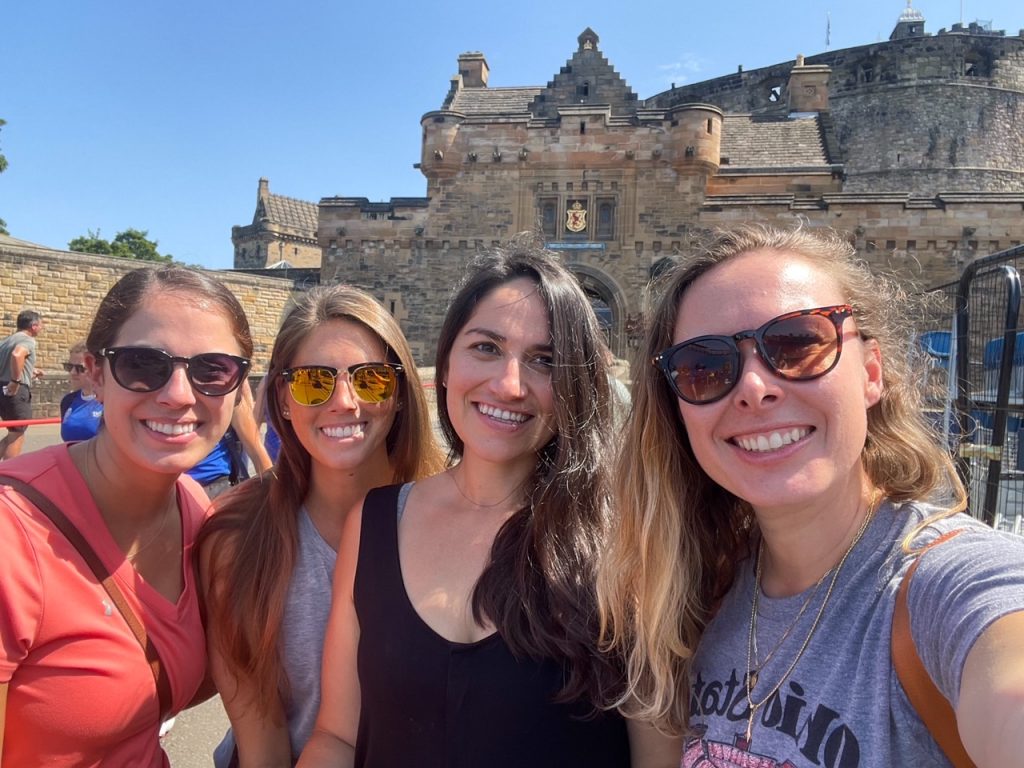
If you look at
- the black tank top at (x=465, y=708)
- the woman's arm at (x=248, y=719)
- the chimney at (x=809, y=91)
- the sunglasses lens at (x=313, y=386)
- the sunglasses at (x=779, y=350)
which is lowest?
the woman's arm at (x=248, y=719)

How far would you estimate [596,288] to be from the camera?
17.9 metres

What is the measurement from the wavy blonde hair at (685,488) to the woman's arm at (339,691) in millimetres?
623

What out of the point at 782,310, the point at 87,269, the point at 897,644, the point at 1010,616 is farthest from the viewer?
the point at 87,269

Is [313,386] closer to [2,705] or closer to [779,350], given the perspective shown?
[2,705]

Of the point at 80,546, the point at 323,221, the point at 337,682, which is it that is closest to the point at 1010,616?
the point at 337,682

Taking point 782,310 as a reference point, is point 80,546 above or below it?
below

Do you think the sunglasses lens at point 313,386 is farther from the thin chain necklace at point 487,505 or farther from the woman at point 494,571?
the thin chain necklace at point 487,505

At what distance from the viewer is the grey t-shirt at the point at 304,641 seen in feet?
6.36

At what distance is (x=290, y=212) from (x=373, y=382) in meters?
42.7

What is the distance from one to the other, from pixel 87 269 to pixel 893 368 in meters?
19.6

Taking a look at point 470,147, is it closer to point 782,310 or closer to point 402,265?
point 402,265

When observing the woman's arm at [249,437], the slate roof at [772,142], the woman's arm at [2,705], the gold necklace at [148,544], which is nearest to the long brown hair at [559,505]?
the gold necklace at [148,544]

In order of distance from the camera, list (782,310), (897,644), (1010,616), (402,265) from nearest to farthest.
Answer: (1010,616), (897,644), (782,310), (402,265)

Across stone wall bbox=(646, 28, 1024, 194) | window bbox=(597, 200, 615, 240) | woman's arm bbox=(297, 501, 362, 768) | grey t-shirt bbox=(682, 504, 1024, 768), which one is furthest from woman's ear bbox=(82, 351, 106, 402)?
stone wall bbox=(646, 28, 1024, 194)
